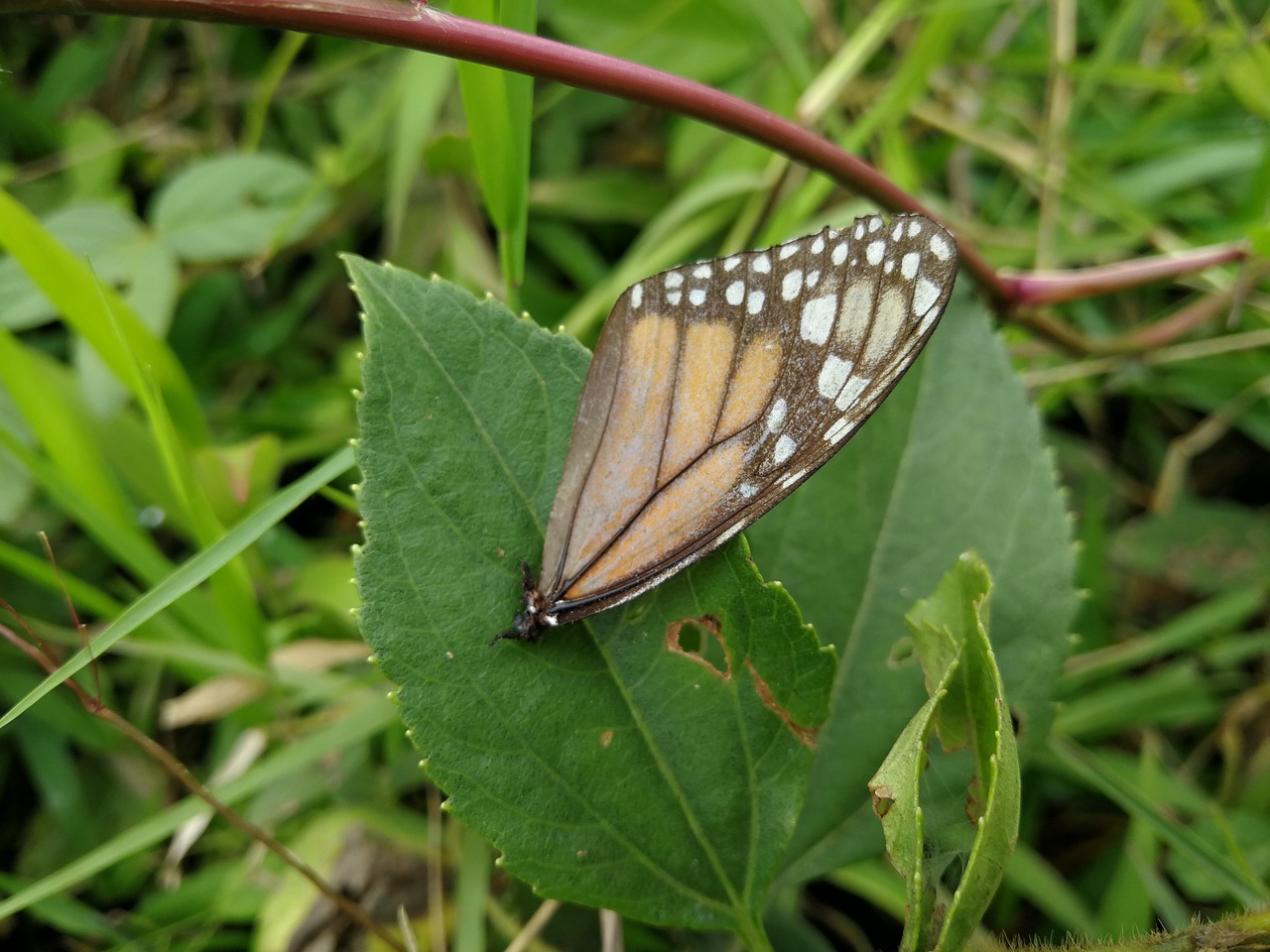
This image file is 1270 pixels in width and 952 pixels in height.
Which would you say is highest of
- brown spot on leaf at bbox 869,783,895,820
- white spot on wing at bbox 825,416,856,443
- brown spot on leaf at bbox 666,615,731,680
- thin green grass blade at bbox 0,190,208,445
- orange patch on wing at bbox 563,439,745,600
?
thin green grass blade at bbox 0,190,208,445

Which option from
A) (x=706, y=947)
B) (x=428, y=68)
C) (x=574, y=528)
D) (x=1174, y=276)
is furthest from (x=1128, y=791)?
(x=428, y=68)

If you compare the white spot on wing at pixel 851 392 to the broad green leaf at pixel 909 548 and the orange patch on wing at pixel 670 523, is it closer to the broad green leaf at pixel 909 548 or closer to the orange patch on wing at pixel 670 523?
the orange patch on wing at pixel 670 523

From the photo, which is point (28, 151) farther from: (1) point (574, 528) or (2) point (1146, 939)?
(2) point (1146, 939)

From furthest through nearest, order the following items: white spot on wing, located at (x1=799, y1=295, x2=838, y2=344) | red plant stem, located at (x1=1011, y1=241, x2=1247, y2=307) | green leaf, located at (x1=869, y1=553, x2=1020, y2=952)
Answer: red plant stem, located at (x1=1011, y1=241, x2=1247, y2=307), white spot on wing, located at (x1=799, y1=295, x2=838, y2=344), green leaf, located at (x1=869, y1=553, x2=1020, y2=952)

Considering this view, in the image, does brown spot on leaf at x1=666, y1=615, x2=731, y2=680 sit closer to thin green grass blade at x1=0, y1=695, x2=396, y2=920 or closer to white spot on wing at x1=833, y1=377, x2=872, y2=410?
white spot on wing at x1=833, y1=377, x2=872, y2=410

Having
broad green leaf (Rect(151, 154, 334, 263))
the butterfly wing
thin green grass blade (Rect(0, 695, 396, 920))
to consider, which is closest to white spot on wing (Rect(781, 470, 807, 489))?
the butterfly wing

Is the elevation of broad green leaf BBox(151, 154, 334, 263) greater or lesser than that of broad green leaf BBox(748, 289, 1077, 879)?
greater

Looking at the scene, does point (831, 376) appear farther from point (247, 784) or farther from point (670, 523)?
point (247, 784)
